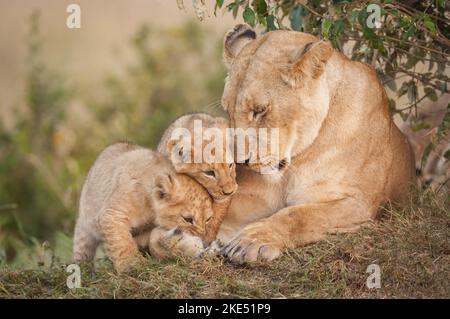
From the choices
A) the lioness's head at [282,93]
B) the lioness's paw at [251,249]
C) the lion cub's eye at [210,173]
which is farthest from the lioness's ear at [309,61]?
the lioness's paw at [251,249]

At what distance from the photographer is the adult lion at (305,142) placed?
5094 mm

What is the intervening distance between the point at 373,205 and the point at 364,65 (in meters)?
0.87

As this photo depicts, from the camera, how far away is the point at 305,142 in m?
5.23

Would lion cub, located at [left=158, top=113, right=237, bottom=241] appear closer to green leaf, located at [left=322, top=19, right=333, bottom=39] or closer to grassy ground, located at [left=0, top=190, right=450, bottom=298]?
grassy ground, located at [left=0, top=190, right=450, bottom=298]

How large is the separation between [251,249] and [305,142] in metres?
0.76

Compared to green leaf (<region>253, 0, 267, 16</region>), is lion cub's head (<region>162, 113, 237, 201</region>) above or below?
below

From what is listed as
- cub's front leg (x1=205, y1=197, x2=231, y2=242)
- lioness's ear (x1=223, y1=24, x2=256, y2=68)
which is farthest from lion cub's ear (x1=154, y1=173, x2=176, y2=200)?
lioness's ear (x1=223, y1=24, x2=256, y2=68)

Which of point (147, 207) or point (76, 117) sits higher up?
point (147, 207)

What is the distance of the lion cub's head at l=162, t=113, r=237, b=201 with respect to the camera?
4.98 m

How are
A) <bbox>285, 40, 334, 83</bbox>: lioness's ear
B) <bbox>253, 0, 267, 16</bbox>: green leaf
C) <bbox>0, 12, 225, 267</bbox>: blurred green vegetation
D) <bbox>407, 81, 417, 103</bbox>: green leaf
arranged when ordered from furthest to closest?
<bbox>0, 12, 225, 267</bbox>: blurred green vegetation
<bbox>407, 81, 417, 103</bbox>: green leaf
<bbox>253, 0, 267, 16</bbox>: green leaf
<bbox>285, 40, 334, 83</bbox>: lioness's ear

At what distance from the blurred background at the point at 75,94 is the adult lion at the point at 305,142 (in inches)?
76.9

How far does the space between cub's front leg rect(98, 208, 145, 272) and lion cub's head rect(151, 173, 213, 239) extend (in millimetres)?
192

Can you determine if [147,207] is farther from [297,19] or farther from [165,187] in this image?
[297,19]

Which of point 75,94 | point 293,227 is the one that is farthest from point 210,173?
point 75,94
